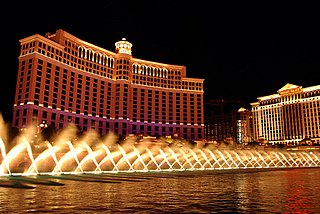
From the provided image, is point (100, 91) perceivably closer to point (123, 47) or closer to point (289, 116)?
point (123, 47)

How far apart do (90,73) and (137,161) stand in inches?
3079

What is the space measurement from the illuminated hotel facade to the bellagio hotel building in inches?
2010

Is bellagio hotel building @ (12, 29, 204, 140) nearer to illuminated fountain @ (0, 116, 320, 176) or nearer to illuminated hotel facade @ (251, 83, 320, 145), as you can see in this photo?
illuminated fountain @ (0, 116, 320, 176)

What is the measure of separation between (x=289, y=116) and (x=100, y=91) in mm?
109183

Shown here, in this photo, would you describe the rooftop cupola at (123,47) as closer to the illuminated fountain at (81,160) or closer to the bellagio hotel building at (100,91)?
the bellagio hotel building at (100,91)

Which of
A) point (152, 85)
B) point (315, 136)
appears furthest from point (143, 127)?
point (315, 136)

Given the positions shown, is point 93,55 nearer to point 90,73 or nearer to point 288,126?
point 90,73

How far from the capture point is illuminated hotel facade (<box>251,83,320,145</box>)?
156250 mm

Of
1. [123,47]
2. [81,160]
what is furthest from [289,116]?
[81,160]

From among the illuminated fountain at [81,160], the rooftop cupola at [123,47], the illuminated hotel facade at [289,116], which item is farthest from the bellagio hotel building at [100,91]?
the illuminated hotel facade at [289,116]

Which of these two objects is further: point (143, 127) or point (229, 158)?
point (143, 127)

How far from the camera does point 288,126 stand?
167 meters

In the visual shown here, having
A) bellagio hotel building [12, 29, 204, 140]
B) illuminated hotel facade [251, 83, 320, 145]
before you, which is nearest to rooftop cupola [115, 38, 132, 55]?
bellagio hotel building [12, 29, 204, 140]

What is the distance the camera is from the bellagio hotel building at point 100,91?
109 metres
